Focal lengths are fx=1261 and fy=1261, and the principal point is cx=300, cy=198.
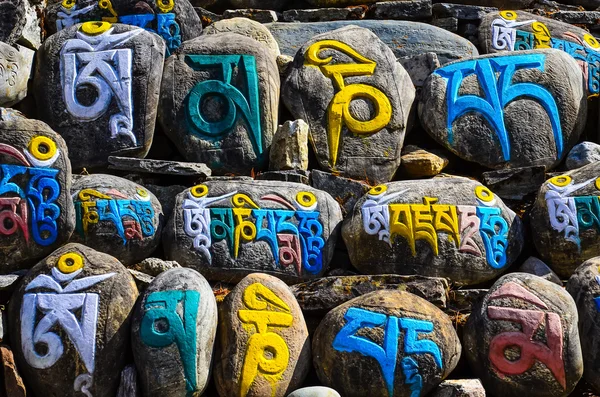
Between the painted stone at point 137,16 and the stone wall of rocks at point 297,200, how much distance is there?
19 millimetres

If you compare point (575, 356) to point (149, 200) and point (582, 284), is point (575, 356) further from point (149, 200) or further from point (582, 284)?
point (149, 200)

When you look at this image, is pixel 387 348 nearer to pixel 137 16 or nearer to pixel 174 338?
pixel 174 338

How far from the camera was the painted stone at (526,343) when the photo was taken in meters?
6.67

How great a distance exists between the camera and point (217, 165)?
801cm

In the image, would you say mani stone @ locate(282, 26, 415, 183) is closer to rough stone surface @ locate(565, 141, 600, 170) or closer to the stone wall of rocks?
the stone wall of rocks

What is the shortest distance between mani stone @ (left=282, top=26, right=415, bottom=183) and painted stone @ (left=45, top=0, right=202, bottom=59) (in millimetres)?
891

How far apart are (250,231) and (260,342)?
2.93 feet

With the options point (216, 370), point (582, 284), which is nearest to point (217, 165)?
point (216, 370)

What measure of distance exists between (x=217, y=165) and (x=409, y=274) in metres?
1.48

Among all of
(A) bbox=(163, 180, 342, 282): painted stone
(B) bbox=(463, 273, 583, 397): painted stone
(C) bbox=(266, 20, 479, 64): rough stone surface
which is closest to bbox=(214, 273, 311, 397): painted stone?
(A) bbox=(163, 180, 342, 282): painted stone

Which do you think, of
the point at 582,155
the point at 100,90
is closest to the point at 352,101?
the point at 582,155

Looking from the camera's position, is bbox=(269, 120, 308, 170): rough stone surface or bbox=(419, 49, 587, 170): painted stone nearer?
bbox=(269, 120, 308, 170): rough stone surface

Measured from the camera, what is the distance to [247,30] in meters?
8.75

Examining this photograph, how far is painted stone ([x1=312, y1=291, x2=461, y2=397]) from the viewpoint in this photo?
6633mm
